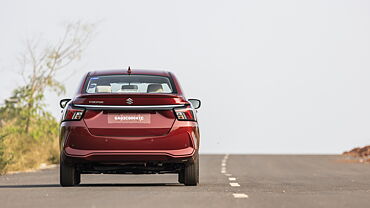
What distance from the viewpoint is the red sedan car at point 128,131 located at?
1411 cm

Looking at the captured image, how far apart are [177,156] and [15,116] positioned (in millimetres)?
18072

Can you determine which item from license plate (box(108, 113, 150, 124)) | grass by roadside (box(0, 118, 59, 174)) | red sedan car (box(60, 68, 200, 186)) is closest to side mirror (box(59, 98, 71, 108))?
red sedan car (box(60, 68, 200, 186))

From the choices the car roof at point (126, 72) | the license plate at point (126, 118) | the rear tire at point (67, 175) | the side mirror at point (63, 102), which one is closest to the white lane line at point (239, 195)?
the license plate at point (126, 118)

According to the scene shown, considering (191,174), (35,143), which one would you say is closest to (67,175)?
(191,174)

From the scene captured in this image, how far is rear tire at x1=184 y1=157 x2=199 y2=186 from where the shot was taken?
14.8 meters

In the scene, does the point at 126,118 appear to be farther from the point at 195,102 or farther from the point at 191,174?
the point at 195,102

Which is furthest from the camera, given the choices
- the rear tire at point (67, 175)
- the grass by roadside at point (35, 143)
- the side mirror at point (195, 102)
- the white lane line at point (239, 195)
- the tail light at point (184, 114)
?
the grass by roadside at point (35, 143)

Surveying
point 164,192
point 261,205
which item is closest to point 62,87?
point 164,192

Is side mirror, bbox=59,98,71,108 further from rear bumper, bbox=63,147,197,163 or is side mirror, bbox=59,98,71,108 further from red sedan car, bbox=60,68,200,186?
rear bumper, bbox=63,147,197,163

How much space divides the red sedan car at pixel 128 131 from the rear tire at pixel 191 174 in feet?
0.95

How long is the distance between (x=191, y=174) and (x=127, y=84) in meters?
1.82

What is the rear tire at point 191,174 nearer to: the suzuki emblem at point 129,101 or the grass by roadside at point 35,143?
the suzuki emblem at point 129,101

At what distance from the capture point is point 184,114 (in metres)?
14.3

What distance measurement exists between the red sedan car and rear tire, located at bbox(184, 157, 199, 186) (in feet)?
0.95
